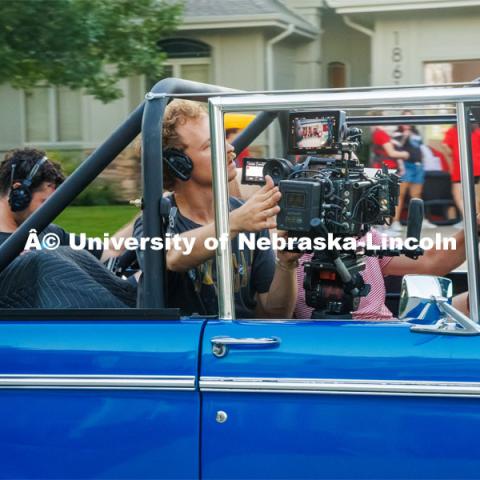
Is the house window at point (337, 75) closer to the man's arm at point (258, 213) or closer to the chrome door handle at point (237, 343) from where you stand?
the man's arm at point (258, 213)

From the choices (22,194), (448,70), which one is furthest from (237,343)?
(448,70)

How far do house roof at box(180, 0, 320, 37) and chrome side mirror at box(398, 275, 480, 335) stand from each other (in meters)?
12.3

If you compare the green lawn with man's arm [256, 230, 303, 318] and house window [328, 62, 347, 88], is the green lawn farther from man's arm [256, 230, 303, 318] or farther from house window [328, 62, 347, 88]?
man's arm [256, 230, 303, 318]

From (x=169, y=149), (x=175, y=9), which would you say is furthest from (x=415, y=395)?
(x=175, y=9)

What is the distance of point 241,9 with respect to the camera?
49.6 ft

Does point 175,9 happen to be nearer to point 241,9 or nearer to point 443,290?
point 241,9

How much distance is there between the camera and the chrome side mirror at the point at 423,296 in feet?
9.20

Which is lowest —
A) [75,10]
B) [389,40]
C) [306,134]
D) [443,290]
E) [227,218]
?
[443,290]

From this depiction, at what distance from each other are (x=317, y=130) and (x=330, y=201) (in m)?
0.21

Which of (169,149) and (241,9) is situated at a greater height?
(241,9)

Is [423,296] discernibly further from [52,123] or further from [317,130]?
[52,123]

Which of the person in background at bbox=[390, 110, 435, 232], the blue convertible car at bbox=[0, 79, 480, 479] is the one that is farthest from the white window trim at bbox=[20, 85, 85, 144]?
the blue convertible car at bbox=[0, 79, 480, 479]

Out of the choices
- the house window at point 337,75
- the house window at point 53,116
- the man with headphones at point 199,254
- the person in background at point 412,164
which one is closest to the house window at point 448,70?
the house window at point 337,75

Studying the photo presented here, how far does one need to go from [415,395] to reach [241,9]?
13068mm
